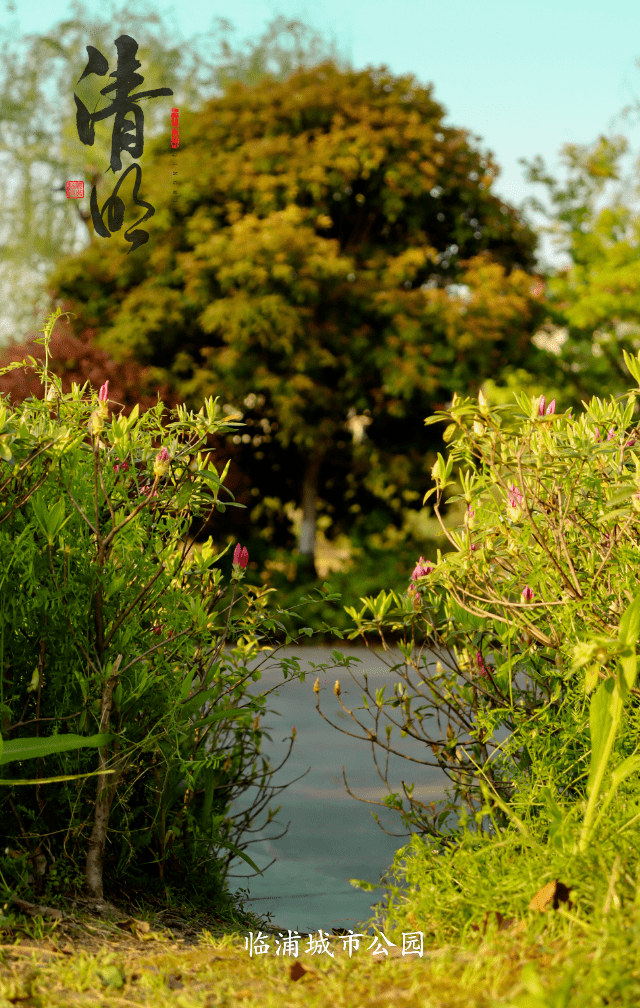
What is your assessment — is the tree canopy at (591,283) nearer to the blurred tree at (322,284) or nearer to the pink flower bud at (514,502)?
the blurred tree at (322,284)

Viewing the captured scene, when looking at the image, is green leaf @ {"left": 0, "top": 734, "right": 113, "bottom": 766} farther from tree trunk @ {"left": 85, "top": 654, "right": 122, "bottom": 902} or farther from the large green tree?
the large green tree

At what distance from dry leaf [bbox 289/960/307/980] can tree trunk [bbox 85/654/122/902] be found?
2.32 feet

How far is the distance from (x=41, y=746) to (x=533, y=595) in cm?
138

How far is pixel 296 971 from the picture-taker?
75.5 inches

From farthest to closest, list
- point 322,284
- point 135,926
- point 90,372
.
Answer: point 322,284 < point 90,372 < point 135,926

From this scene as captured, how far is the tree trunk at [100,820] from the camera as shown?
2395 mm

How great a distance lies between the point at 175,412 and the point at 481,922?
164cm

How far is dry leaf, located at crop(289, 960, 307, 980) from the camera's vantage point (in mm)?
1910

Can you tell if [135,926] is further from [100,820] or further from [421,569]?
[421,569]

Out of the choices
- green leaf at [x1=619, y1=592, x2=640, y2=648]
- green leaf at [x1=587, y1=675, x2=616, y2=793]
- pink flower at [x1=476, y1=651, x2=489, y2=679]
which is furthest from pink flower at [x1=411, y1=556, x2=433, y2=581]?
green leaf at [x1=619, y1=592, x2=640, y2=648]

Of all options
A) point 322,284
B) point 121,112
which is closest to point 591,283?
point 322,284

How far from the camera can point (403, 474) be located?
1373 centimetres

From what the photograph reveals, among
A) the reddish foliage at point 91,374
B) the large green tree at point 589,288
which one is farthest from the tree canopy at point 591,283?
the reddish foliage at point 91,374

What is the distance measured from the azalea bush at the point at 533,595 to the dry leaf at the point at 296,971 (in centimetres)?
59
